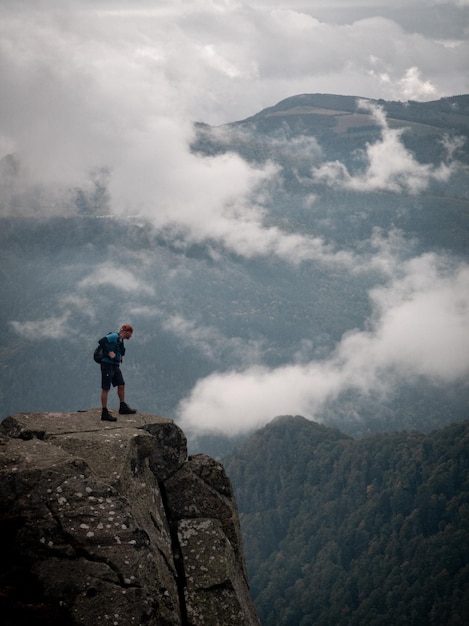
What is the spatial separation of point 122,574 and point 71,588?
1.35m

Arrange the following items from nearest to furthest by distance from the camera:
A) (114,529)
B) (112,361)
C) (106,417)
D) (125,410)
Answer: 1. (114,529)
2. (106,417)
3. (112,361)
4. (125,410)

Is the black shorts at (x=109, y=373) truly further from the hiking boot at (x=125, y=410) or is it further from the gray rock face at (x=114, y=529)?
the gray rock face at (x=114, y=529)

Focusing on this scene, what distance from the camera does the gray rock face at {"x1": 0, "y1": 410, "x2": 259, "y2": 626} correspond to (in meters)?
15.2

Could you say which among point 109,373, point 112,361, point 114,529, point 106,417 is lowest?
point 114,529

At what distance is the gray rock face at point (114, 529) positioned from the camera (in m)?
15.2

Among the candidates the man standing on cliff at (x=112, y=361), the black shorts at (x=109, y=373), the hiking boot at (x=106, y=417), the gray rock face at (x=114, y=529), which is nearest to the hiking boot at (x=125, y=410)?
the man standing on cliff at (x=112, y=361)

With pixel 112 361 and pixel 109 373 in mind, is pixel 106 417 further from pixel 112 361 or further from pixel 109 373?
pixel 112 361

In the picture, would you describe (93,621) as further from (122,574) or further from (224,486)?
(224,486)

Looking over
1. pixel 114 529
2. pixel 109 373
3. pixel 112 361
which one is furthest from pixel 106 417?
pixel 114 529

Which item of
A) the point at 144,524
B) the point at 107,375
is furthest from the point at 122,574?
the point at 107,375

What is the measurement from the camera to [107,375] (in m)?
25.0

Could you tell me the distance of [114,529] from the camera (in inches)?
650

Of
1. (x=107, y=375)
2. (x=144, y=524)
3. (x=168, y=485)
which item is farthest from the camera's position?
(x=107, y=375)

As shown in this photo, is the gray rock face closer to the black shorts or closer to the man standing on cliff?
the man standing on cliff
